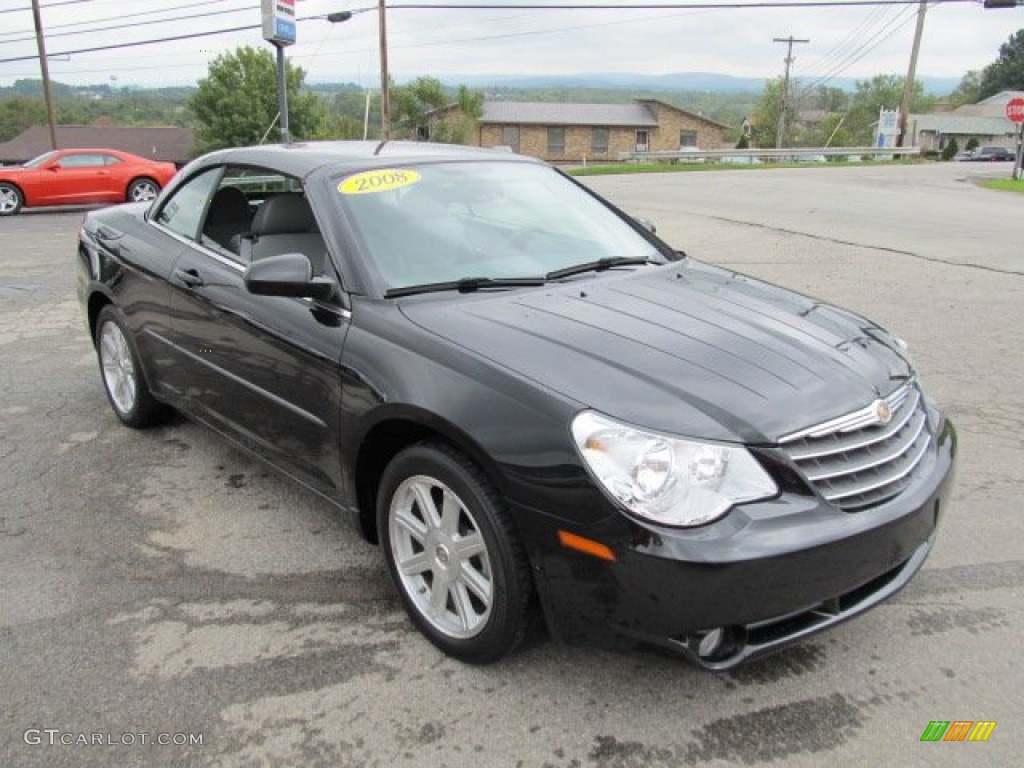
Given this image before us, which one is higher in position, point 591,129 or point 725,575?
point 591,129

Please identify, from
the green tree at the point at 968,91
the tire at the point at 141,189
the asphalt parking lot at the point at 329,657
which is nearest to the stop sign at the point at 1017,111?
the tire at the point at 141,189

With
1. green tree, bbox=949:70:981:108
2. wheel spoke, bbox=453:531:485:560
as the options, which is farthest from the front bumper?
green tree, bbox=949:70:981:108

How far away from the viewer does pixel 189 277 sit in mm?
3836

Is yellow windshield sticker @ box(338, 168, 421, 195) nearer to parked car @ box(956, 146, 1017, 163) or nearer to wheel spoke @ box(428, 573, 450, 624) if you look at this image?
wheel spoke @ box(428, 573, 450, 624)

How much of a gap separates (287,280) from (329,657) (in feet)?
4.15

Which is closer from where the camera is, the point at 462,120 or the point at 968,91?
the point at 462,120

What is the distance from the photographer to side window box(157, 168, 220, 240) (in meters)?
4.13

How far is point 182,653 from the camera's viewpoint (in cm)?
275

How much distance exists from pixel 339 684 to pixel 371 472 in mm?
702

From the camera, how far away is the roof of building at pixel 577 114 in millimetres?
71994

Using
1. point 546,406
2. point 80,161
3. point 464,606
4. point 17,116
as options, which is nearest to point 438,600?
point 464,606

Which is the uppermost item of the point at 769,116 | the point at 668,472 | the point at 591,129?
the point at 769,116

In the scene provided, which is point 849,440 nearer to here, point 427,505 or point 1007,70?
point 427,505

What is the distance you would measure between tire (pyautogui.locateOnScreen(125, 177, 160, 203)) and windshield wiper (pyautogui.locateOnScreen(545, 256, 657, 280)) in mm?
17196
